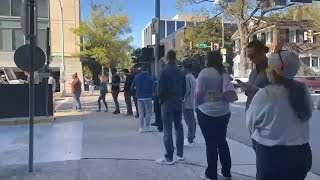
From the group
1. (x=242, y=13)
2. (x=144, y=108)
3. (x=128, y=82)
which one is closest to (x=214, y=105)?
(x=144, y=108)

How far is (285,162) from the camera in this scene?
129 inches

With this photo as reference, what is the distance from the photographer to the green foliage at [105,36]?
158 ft

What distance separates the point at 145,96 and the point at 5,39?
3415cm

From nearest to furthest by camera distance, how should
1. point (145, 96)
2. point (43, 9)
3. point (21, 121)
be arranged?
1. point (145, 96)
2. point (21, 121)
3. point (43, 9)

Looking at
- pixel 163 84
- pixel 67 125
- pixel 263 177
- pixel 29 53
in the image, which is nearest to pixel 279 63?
pixel 263 177

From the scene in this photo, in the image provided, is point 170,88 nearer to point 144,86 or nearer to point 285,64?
point 285,64

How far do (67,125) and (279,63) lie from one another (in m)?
10.7

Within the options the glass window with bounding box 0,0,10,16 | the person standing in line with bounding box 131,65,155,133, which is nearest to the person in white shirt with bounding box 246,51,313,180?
the person standing in line with bounding box 131,65,155,133

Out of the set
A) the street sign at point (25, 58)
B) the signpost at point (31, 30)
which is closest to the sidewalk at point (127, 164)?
the signpost at point (31, 30)

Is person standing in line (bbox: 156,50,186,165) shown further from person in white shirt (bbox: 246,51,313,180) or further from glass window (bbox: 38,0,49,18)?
glass window (bbox: 38,0,49,18)

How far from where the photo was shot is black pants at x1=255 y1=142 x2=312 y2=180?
129 inches

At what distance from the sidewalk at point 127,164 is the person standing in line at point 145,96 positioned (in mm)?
939

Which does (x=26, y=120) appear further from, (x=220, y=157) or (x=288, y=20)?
(x=288, y=20)

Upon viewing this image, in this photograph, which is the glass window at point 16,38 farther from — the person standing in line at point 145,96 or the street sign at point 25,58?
the street sign at point 25,58
